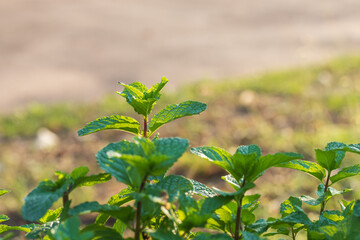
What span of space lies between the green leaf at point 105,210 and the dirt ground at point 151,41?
159 inches

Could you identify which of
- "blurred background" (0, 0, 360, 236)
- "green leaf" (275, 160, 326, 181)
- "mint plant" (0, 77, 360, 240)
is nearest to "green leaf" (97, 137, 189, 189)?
"mint plant" (0, 77, 360, 240)

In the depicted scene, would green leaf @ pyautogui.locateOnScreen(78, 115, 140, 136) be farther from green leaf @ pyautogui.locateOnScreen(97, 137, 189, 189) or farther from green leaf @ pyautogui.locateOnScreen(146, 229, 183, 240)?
green leaf @ pyautogui.locateOnScreen(146, 229, 183, 240)

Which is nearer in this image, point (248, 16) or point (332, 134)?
point (332, 134)

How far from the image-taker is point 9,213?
2.77 meters

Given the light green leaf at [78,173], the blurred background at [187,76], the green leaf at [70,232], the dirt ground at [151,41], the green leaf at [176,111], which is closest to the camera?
the green leaf at [70,232]

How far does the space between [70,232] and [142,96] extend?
1.07 ft

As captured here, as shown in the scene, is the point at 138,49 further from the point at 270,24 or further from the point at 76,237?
the point at 76,237

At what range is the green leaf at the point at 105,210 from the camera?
2.26ft

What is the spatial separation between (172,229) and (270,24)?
6321 mm

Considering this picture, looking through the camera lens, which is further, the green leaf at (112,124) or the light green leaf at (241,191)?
the green leaf at (112,124)

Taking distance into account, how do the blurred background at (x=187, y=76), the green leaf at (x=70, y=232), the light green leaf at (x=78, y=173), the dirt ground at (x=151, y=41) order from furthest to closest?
1. the dirt ground at (x=151, y=41)
2. the blurred background at (x=187, y=76)
3. the light green leaf at (x=78, y=173)
4. the green leaf at (x=70, y=232)

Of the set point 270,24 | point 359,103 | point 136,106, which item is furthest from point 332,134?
point 270,24

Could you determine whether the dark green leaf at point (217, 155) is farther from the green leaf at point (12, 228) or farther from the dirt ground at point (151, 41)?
the dirt ground at point (151, 41)

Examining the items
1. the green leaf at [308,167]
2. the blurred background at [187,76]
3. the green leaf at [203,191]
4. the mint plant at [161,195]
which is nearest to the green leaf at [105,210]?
the mint plant at [161,195]
